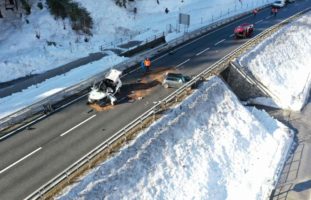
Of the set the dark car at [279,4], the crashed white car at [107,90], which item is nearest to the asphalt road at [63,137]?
the crashed white car at [107,90]

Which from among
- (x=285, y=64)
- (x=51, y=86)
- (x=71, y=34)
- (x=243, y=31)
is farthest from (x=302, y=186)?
(x=71, y=34)

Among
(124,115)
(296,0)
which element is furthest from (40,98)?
(296,0)

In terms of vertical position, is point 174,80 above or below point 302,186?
above

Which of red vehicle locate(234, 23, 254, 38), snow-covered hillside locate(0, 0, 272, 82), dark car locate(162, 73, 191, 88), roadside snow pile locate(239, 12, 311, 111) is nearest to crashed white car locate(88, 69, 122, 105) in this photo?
dark car locate(162, 73, 191, 88)

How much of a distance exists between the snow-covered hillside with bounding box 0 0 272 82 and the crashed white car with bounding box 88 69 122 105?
12653 mm

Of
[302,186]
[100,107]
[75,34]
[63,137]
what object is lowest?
[302,186]

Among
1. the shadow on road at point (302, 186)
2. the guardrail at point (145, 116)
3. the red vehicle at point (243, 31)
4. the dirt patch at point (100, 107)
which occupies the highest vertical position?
the red vehicle at point (243, 31)

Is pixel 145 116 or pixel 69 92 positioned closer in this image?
pixel 145 116

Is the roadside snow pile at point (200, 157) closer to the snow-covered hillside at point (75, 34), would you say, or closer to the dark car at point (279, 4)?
the snow-covered hillside at point (75, 34)

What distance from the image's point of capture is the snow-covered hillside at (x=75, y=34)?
4109 centimetres

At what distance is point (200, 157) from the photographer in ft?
89.5

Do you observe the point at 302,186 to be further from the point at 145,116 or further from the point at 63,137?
the point at 63,137

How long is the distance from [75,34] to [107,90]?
70.7 feet

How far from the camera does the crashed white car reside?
2978 centimetres
